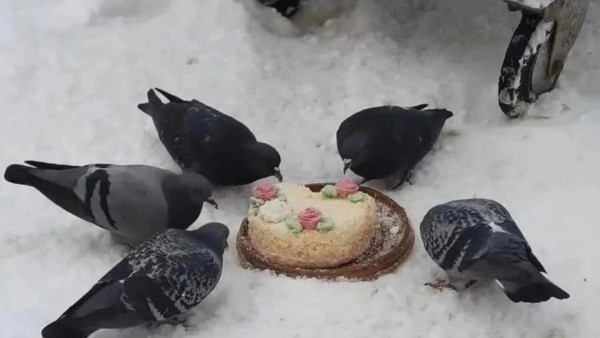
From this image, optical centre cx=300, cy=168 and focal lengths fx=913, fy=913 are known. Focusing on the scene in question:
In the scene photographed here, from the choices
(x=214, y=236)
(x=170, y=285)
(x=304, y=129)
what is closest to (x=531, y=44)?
(x=304, y=129)

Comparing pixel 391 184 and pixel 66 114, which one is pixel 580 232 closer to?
pixel 391 184

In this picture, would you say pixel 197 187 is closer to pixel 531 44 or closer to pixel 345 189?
pixel 345 189

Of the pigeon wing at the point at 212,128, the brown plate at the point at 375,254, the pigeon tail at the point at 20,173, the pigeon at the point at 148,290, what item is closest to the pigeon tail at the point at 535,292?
the brown plate at the point at 375,254

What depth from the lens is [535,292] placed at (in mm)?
1899

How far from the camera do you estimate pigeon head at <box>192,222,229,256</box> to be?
2.16 m

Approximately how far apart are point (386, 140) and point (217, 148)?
47cm

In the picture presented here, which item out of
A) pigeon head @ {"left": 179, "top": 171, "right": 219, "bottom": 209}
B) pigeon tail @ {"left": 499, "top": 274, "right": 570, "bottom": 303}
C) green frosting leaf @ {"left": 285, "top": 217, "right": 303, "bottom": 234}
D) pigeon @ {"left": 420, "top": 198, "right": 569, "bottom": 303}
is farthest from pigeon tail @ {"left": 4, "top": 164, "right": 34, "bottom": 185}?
pigeon tail @ {"left": 499, "top": 274, "right": 570, "bottom": 303}

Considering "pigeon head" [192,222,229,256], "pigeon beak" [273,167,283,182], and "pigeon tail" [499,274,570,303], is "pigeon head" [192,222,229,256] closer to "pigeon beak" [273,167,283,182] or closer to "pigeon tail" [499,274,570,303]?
"pigeon beak" [273,167,283,182]

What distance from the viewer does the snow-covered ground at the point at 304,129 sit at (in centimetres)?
209

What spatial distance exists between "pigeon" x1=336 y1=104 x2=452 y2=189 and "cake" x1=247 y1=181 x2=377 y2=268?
201 mm

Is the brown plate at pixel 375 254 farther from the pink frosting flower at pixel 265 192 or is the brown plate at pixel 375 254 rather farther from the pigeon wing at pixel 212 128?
the pigeon wing at pixel 212 128

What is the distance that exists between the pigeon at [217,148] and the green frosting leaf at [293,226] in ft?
1.06

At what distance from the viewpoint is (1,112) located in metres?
2.89

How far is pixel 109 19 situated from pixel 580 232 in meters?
1.90
